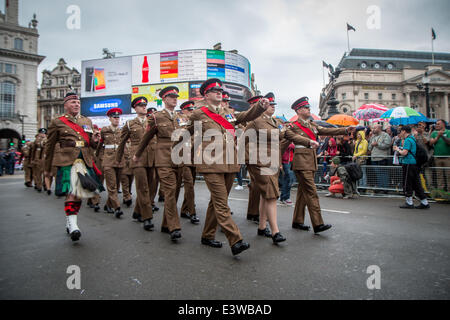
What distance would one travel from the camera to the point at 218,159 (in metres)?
3.63

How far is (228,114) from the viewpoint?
12.9 ft

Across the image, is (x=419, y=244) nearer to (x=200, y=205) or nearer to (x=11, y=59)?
(x=200, y=205)

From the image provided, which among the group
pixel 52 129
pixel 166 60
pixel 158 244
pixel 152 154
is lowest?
pixel 158 244

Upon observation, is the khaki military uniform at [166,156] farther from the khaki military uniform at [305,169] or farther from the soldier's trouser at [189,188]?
the khaki military uniform at [305,169]

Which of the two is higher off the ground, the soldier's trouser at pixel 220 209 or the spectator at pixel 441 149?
the spectator at pixel 441 149

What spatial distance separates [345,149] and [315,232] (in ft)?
18.1

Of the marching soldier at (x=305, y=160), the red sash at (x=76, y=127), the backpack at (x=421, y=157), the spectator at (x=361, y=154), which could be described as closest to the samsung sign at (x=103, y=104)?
the spectator at (x=361, y=154)

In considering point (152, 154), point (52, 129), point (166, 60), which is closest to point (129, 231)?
point (152, 154)

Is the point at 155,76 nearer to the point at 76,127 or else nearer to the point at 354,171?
the point at 354,171

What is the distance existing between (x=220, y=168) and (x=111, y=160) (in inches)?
164

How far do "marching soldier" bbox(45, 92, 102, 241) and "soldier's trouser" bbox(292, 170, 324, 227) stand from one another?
318 cm

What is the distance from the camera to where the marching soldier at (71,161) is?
4324mm

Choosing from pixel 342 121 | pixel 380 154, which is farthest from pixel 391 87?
pixel 380 154

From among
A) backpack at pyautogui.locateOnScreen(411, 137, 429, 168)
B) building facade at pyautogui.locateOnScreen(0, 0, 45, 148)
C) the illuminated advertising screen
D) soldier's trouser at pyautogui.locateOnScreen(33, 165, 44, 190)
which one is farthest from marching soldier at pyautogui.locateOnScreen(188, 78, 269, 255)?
building facade at pyautogui.locateOnScreen(0, 0, 45, 148)
